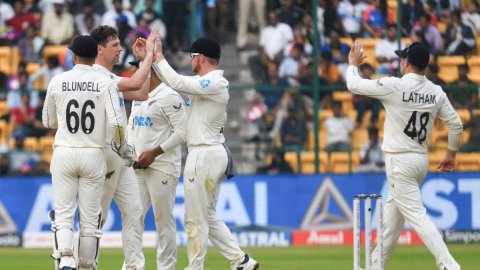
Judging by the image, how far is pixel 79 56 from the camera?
34.1 ft

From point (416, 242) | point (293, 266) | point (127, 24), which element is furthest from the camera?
point (127, 24)

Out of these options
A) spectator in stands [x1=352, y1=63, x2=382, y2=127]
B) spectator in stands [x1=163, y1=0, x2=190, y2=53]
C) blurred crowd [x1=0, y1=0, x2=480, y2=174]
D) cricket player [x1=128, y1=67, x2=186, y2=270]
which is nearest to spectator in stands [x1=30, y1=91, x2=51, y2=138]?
blurred crowd [x1=0, y1=0, x2=480, y2=174]

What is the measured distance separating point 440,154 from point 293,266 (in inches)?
218

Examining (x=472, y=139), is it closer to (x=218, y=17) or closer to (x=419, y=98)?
(x=218, y=17)

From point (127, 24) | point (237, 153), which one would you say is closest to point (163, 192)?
point (237, 153)

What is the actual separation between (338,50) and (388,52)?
83 cm

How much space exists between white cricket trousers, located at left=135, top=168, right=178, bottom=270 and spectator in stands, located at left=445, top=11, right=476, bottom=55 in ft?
27.3

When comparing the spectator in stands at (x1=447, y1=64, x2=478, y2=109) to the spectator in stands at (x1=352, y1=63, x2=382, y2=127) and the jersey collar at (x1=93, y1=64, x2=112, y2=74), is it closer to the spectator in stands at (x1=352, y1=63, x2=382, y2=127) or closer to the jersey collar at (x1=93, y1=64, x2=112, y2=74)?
the spectator in stands at (x1=352, y1=63, x2=382, y2=127)

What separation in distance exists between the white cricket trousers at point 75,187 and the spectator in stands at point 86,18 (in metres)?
9.70

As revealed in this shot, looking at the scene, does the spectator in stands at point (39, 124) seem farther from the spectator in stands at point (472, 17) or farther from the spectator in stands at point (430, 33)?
the spectator in stands at point (472, 17)

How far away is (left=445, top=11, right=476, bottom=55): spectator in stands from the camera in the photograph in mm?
18766

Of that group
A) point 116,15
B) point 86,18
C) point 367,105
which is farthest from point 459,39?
point 86,18

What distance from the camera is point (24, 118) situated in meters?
18.8

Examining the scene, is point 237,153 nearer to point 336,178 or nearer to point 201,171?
point 336,178
